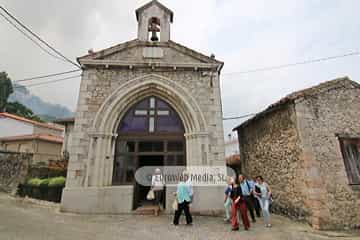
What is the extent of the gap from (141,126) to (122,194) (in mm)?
2516

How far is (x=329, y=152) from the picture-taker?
5824 mm

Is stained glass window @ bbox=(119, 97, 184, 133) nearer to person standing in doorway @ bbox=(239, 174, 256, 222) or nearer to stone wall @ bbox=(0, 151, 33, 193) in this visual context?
person standing in doorway @ bbox=(239, 174, 256, 222)

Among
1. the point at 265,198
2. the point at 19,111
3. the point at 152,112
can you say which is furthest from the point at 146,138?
the point at 19,111

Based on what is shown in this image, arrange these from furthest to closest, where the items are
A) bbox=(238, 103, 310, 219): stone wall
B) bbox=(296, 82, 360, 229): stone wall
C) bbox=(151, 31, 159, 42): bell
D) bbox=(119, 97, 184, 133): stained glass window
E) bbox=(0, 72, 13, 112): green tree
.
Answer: bbox=(0, 72, 13, 112): green tree < bbox=(151, 31, 159, 42): bell < bbox=(119, 97, 184, 133): stained glass window < bbox=(238, 103, 310, 219): stone wall < bbox=(296, 82, 360, 229): stone wall

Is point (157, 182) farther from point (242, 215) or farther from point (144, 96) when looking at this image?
point (144, 96)

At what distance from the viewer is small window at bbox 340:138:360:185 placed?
5832 millimetres

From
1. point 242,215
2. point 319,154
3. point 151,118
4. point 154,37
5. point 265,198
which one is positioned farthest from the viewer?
point 154,37

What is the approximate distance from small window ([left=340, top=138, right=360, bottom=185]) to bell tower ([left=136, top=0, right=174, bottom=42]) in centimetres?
779

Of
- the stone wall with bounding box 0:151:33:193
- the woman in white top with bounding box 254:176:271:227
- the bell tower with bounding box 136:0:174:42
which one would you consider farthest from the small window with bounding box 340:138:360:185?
the stone wall with bounding box 0:151:33:193

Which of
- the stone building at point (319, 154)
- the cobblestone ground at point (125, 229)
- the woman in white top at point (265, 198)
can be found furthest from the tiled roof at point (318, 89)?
the cobblestone ground at point (125, 229)

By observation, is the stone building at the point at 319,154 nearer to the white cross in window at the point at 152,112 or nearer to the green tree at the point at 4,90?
the white cross in window at the point at 152,112

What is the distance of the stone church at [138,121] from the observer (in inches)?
245

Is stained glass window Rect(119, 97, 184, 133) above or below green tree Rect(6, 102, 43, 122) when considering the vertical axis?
below

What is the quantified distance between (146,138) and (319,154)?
583 cm
